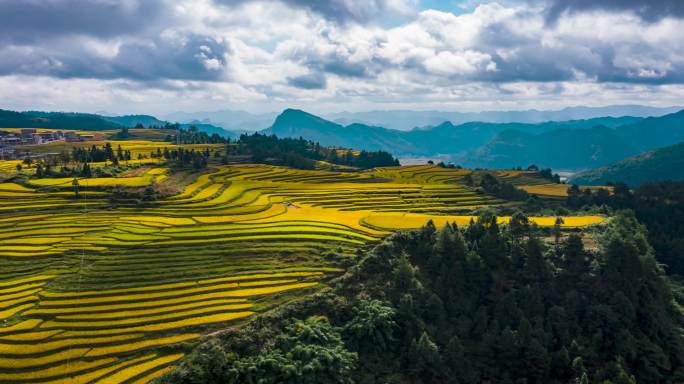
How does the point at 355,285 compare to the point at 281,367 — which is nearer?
the point at 281,367

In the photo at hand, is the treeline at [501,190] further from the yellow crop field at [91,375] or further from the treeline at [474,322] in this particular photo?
the yellow crop field at [91,375]

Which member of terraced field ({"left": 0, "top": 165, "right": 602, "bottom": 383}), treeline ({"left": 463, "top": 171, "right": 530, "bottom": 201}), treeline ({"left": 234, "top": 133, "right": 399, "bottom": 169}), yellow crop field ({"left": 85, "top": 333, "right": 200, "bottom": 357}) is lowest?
yellow crop field ({"left": 85, "top": 333, "right": 200, "bottom": 357})

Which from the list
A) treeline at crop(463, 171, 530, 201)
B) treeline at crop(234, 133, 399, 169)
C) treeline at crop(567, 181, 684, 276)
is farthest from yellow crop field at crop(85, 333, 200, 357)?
treeline at crop(234, 133, 399, 169)

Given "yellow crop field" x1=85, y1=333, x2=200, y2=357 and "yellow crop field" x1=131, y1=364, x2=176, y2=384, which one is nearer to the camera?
"yellow crop field" x1=131, y1=364, x2=176, y2=384

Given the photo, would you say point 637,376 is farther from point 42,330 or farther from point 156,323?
point 42,330

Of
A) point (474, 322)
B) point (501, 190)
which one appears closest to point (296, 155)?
point (501, 190)

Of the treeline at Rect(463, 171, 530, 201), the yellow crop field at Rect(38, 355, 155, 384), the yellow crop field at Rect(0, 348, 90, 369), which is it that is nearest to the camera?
the yellow crop field at Rect(38, 355, 155, 384)

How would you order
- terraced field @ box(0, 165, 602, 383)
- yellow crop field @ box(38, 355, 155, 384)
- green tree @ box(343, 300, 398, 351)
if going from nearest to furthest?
1. yellow crop field @ box(38, 355, 155, 384)
2. terraced field @ box(0, 165, 602, 383)
3. green tree @ box(343, 300, 398, 351)

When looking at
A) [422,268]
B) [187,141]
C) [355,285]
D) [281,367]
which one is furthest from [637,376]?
[187,141]

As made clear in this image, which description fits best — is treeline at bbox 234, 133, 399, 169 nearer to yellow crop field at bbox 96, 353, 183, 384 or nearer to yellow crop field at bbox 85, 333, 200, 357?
yellow crop field at bbox 85, 333, 200, 357
